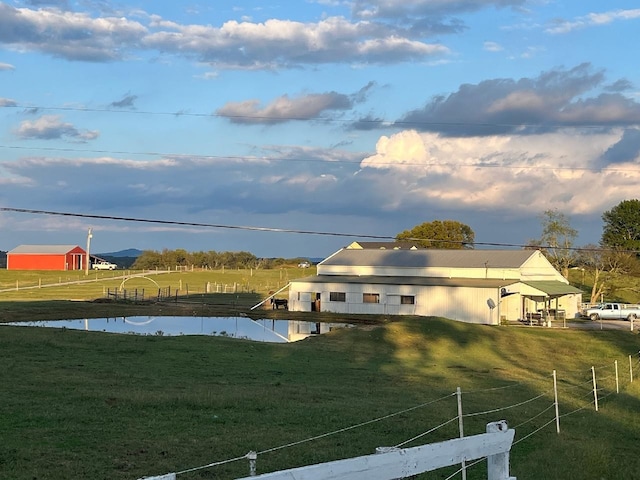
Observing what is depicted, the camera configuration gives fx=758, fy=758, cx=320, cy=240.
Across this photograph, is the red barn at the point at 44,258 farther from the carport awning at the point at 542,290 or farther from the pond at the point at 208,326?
the carport awning at the point at 542,290

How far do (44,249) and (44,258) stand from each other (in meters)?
2.78

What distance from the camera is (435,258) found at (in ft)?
218

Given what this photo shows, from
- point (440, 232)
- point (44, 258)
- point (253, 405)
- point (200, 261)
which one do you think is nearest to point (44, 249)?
point (44, 258)

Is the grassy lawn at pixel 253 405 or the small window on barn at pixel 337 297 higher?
the small window on barn at pixel 337 297

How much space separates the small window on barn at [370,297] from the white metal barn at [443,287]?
0.26 feet

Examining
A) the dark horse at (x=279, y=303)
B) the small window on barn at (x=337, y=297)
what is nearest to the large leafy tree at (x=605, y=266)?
the small window on barn at (x=337, y=297)

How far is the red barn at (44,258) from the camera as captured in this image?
5438 inches

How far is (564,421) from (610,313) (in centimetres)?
4888

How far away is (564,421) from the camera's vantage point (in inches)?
625

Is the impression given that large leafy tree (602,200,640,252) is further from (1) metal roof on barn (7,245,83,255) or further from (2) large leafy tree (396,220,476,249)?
(1) metal roof on barn (7,245,83,255)

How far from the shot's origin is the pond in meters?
43.6

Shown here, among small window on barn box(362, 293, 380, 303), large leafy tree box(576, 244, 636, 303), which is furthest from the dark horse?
large leafy tree box(576, 244, 636, 303)

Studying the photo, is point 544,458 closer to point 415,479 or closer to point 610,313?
point 415,479

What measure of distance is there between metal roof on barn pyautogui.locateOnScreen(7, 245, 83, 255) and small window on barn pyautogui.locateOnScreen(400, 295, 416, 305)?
3753 inches
